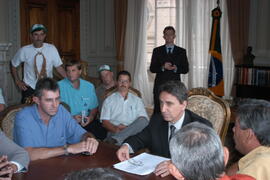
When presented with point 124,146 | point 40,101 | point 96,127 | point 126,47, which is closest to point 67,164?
point 124,146

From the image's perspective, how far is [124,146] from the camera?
7.54ft

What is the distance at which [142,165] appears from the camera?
2.09m

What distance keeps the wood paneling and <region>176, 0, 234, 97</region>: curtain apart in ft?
6.88

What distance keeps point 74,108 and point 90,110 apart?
188 millimetres

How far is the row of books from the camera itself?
5500 mm

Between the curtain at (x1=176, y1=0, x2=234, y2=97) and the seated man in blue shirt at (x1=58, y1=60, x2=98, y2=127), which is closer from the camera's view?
the seated man in blue shirt at (x1=58, y1=60, x2=98, y2=127)

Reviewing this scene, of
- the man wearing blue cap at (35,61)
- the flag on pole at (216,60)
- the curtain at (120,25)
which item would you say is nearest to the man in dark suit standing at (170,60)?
the flag on pole at (216,60)

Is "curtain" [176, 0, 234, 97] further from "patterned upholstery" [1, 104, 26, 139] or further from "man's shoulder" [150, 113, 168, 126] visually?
"patterned upholstery" [1, 104, 26, 139]

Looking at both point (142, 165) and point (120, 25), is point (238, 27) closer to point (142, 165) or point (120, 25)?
point (120, 25)

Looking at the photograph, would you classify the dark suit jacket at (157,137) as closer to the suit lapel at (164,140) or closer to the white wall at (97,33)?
the suit lapel at (164,140)

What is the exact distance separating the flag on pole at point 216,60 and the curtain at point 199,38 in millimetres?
493

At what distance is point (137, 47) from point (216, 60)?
6.91 feet

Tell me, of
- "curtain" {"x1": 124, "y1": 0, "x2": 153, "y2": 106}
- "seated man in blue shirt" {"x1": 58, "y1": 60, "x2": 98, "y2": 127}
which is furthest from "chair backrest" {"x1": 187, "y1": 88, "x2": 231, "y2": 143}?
"curtain" {"x1": 124, "y1": 0, "x2": 153, "y2": 106}

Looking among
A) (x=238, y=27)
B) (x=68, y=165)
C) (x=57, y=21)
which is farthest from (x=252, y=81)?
(x=68, y=165)
